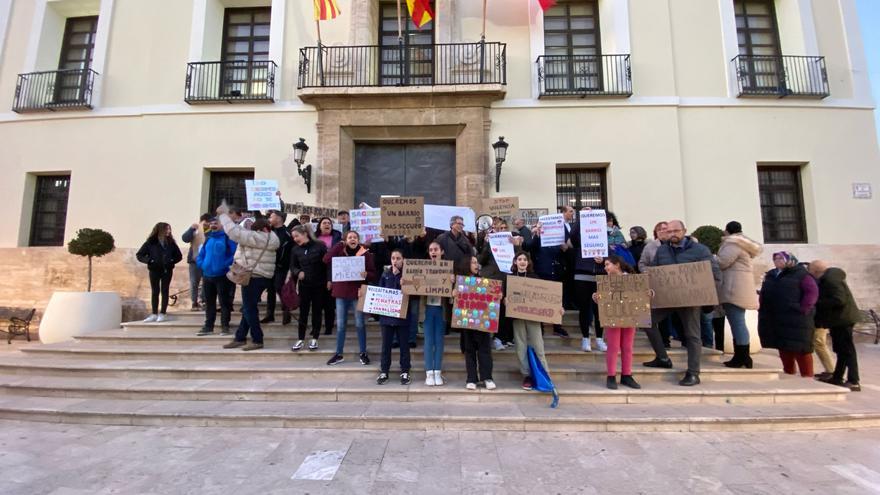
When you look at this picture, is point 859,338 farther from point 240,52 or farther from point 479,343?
point 240,52

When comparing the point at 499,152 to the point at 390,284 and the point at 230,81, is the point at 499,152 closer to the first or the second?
the point at 390,284

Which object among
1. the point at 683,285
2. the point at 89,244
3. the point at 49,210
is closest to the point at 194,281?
the point at 89,244

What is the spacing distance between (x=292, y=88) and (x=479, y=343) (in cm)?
883

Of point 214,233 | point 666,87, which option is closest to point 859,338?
point 666,87

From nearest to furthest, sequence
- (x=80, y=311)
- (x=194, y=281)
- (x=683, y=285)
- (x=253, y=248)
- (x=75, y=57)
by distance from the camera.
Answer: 1. (x=683, y=285)
2. (x=253, y=248)
3. (x=80, y=311)
4. (x=194, y=281)
5. (x=75, y=57)

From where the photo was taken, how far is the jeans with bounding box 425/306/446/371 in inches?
203

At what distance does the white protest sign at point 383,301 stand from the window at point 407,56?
280 inches

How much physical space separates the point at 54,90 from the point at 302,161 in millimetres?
7814

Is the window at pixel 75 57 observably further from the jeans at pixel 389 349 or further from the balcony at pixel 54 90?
the jeans at pixel 389 349

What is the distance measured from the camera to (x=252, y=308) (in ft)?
20.7

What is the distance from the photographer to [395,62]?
36.0 ft

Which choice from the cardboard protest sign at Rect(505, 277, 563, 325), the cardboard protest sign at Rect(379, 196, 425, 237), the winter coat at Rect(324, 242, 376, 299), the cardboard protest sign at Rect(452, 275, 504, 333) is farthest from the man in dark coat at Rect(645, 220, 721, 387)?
the winter coat at Rect(324, 242, 376, 299)

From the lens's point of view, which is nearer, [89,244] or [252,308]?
[252,308]

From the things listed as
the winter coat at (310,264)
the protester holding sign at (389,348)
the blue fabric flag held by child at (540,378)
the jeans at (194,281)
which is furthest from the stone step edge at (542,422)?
the jeans at (194,281)
